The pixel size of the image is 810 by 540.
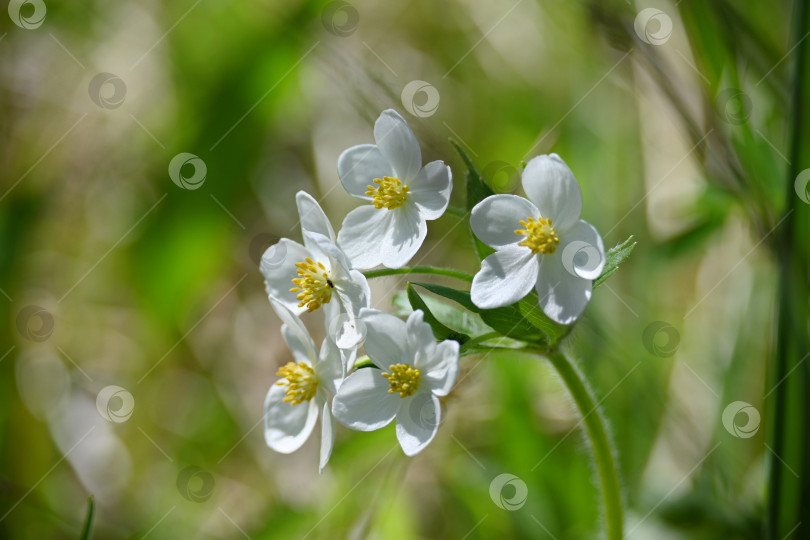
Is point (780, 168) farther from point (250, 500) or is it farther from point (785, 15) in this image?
point (250, 500)

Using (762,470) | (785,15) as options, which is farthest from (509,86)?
(762,470)
